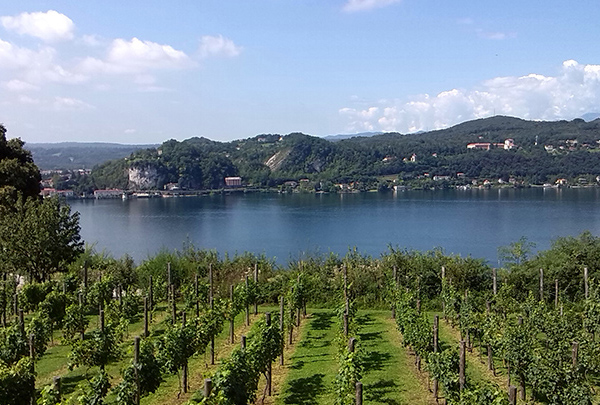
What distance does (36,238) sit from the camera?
19.6 meters

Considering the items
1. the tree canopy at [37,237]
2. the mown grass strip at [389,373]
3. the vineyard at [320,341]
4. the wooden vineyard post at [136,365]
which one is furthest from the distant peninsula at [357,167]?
the wooden vineyard post at [136,365]

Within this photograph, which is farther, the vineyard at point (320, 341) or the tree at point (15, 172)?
the tree at point (15, 172)

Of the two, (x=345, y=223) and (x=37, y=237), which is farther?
(x=345, y=223)

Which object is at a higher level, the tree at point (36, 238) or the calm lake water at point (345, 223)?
the tree at point (36, 238)

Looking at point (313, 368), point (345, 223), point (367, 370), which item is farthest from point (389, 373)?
point (345, 223)

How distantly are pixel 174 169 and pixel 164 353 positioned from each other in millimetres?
132659

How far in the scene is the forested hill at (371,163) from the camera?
131 m

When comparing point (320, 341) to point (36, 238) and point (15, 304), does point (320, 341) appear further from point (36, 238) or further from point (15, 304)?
point (36, 238)

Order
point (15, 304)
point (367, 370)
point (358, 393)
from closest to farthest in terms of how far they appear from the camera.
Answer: point (358, 393), point (367, 370), point (15, 304)

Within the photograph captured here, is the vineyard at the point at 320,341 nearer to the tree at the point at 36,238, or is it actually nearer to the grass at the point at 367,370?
the grass at the point at 367,370

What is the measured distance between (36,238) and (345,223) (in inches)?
2036

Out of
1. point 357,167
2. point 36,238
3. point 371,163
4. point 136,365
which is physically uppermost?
point 371,163

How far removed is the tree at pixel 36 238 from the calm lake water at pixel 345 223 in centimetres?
1457

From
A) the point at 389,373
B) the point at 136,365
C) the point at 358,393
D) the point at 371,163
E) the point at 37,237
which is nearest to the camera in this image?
the point at 358,393
